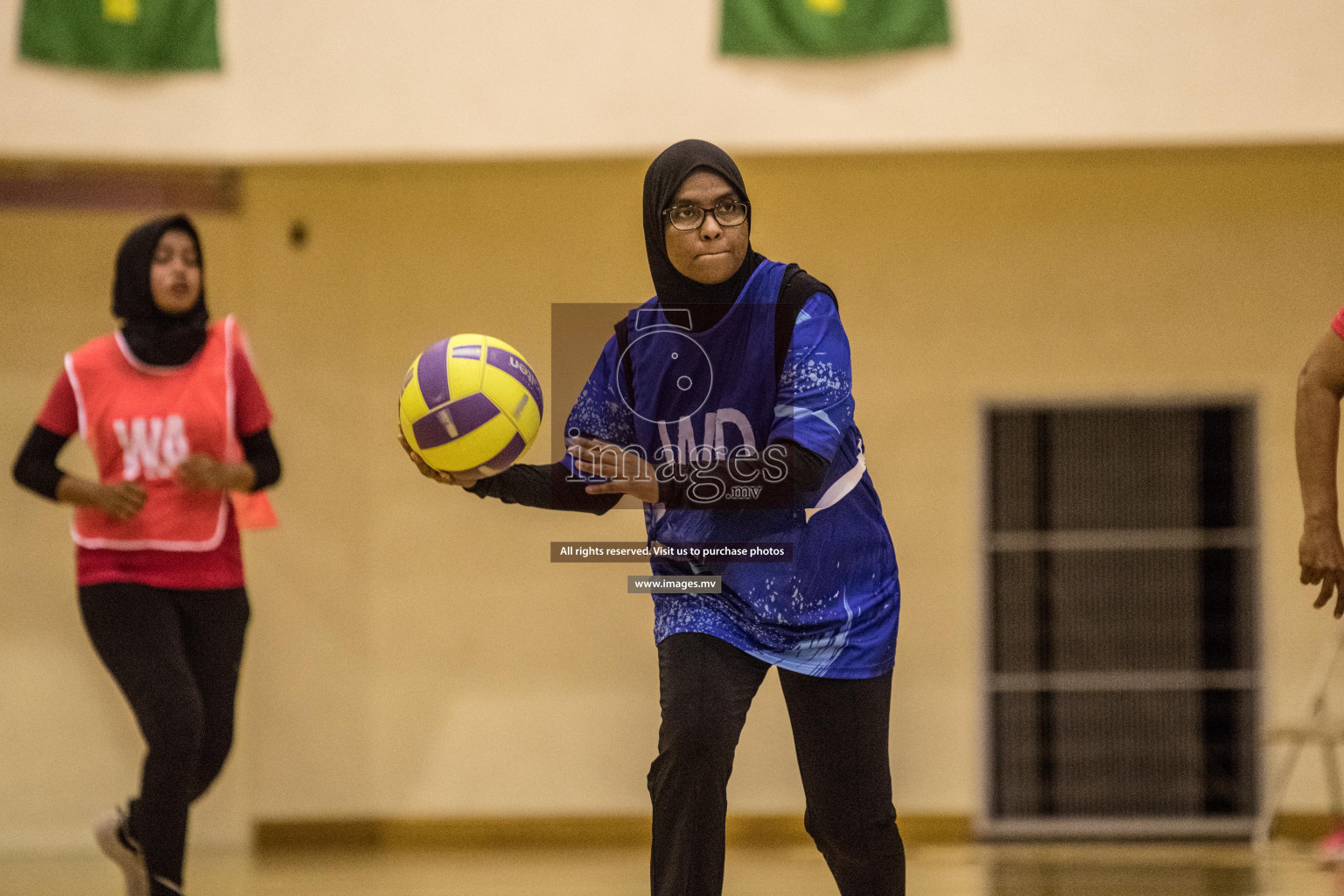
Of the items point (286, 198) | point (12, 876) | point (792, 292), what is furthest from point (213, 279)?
point (792, 292)

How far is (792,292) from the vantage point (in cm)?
267

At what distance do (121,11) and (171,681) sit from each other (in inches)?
126

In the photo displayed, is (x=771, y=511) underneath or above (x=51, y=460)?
underneath

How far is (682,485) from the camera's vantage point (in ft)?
8.23

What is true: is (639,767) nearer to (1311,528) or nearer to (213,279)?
(213,279)

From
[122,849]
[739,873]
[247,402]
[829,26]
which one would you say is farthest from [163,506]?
[829,26]

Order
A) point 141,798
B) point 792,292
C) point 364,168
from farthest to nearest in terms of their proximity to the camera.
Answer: point 364,168 → point 141,798 → point 792,292

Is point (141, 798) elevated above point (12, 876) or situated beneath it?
elevated above

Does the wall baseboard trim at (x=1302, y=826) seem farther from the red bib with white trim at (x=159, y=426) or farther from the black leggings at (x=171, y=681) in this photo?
the red bib with white trim at (x=159, y=426)

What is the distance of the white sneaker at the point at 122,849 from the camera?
370 centimetres

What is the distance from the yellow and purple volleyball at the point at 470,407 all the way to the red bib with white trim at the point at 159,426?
1323 millimetres

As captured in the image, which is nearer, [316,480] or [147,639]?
[147,639]

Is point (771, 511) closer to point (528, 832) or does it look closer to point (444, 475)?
point (444, 475)

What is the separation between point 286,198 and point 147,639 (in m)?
3.20
